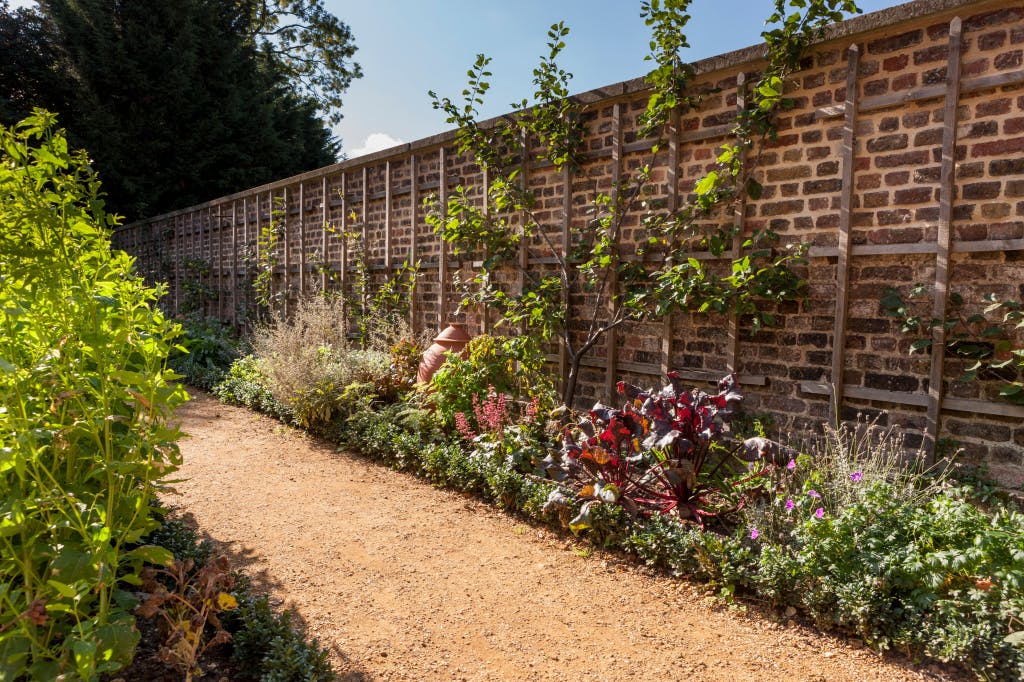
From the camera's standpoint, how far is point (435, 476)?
16.4 feet

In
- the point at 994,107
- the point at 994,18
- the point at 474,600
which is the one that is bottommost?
the point at 474,600

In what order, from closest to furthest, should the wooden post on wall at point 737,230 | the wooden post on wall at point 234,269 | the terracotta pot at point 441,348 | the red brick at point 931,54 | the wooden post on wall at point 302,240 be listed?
1. the red brick at point 931,54
2. the wooden post on wall at point 737,230
3. the terracotta pot at point 441,348
4. the wooden post on wall at point 302,240
5. the wooden post on wall at point 234,269

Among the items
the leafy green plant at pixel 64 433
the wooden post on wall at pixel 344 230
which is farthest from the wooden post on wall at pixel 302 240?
the leafy green plant at pixel 64 433

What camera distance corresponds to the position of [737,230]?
15.2 ft

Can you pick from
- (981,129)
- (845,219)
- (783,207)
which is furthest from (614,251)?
(981,129)

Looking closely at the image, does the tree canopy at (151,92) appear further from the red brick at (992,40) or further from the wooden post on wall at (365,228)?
the red brick at (992,40)

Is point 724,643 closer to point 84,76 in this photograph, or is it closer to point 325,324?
point 325,324

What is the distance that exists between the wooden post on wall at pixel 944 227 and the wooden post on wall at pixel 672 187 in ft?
5.77

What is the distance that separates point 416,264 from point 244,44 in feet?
56.5

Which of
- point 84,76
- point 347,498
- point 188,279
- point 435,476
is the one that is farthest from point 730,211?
point 84,76

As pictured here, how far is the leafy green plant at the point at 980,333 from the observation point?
11.7 feet

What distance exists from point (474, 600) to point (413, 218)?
5.38 metres

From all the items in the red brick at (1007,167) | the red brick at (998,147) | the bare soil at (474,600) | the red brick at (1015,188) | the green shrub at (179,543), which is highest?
the red brick at (998,147)

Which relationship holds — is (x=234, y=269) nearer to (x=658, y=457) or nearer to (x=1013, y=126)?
(x=658, y=457)
